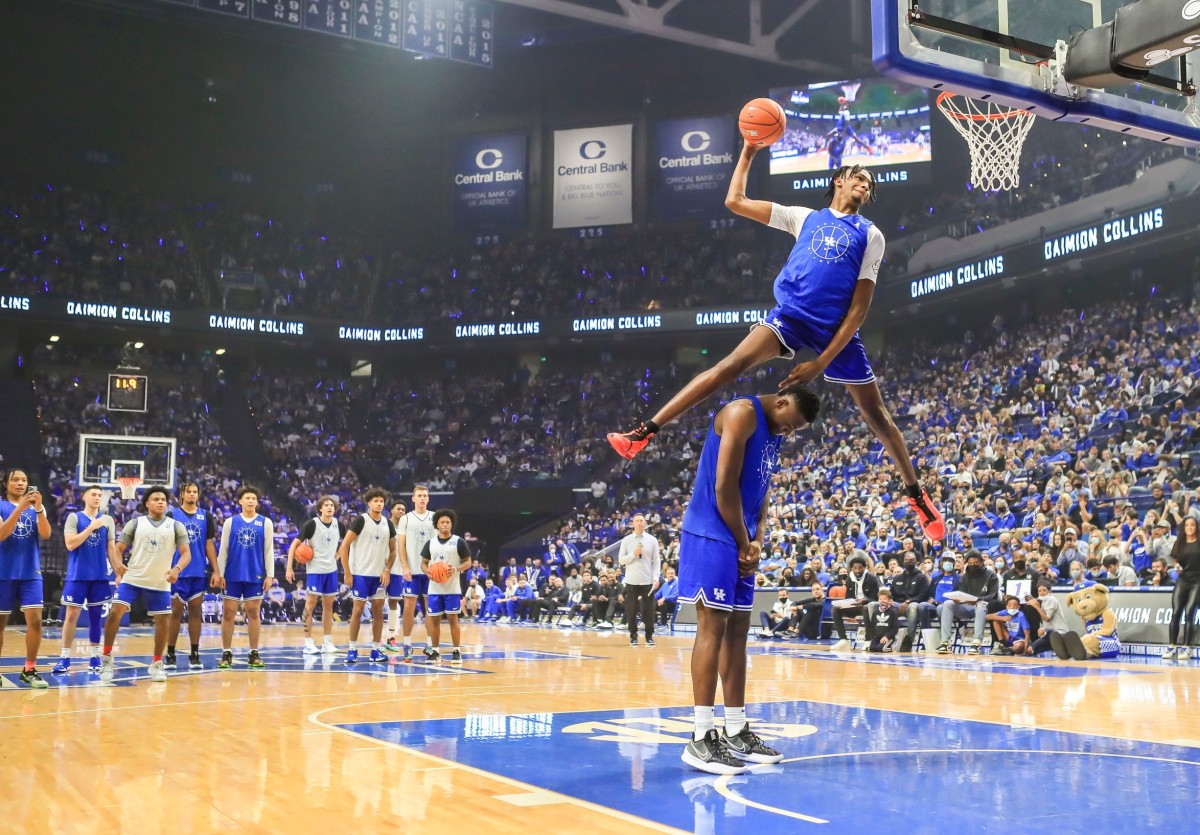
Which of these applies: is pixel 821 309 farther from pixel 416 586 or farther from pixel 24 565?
pixel 416 586

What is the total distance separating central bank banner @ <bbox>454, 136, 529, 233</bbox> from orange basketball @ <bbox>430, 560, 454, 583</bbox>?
2572 centimetres

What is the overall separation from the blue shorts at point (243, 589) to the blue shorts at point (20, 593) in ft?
7.24

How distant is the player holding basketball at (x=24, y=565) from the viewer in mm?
9148

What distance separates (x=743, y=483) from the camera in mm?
5504

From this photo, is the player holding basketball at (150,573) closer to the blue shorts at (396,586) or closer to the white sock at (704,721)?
the blue shorts at (396,586)

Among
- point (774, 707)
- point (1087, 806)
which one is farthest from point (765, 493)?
point (774, 707)

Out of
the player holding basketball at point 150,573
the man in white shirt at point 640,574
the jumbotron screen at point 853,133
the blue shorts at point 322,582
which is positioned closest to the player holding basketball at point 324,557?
the blue shorts at point 322,582

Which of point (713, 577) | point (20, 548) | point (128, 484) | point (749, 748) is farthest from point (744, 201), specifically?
point (128, 484)

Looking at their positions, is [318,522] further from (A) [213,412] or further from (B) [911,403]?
(A) [213,412]

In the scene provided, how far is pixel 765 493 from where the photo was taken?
566 centimetres

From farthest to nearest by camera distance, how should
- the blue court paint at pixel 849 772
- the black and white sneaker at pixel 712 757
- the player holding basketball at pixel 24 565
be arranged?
1. the player holding basketball at pixel 24 565
2. the black and white sneaker at pixel 712 757
3. the blue court paint at pixel 849 772

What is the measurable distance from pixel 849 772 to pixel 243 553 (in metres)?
8.17

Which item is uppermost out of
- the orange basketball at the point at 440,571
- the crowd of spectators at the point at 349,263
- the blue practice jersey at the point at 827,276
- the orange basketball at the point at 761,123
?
the crowd of spectators at the point at 349,263

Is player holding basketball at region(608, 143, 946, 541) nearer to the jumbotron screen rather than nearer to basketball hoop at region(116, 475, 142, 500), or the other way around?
basketball hoop at region(116, 475, 142, 500)
